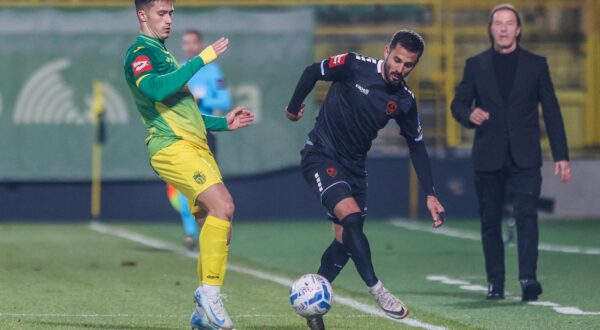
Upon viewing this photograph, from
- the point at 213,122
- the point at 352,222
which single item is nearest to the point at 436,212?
the point at 352,222

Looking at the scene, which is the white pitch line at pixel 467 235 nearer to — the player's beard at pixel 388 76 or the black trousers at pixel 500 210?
the black trousers at pixel 500 210

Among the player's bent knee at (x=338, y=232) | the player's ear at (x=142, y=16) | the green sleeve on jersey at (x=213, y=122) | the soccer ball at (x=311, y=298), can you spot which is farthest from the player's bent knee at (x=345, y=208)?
the player's ear at (x=142, y=16)

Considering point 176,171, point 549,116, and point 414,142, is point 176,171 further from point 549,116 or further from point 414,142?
point 549,116

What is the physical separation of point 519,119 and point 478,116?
0.35m

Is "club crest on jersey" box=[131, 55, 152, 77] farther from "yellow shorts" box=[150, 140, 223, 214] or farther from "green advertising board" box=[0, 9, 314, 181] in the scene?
"green advertising board" box=[0, 9, 314, 181]

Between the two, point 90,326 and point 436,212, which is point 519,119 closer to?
point 436,212

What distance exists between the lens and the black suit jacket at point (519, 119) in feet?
36.3

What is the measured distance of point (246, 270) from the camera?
1354 centimetres

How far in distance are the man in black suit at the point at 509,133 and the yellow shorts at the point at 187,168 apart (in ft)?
9.20

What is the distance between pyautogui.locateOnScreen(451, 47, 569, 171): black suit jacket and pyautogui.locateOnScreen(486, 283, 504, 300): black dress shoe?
82 cm

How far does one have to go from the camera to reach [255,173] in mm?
20688

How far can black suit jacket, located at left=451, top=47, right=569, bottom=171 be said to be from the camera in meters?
11.1

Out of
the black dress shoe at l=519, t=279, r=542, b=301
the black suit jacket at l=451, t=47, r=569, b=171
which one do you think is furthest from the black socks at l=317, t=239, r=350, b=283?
the black suit jacket at l=451, t=47, r=569, b=171

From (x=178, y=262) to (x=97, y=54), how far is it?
720cm
